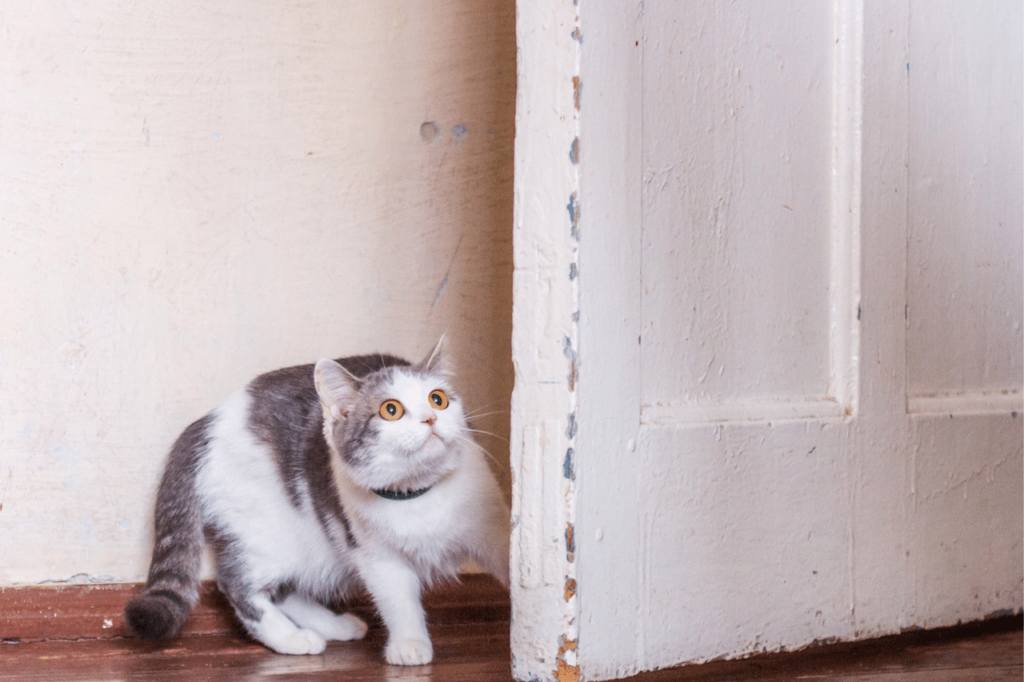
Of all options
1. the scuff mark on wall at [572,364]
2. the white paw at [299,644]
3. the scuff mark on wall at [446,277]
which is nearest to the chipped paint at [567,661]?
the scuff mark on wall at [572,364]

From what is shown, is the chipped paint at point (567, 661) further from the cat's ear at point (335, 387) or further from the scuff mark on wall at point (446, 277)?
the scuff mark on wall at point (446, 277)

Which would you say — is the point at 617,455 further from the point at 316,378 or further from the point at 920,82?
the point at 920,82

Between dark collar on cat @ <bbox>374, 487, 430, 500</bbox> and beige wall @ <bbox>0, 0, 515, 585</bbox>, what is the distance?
35 centimetres

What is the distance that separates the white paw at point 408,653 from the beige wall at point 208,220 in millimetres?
417

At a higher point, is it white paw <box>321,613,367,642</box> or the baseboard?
the baseboard

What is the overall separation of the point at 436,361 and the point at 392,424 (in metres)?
0.15

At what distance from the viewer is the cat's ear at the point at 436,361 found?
1.33 m

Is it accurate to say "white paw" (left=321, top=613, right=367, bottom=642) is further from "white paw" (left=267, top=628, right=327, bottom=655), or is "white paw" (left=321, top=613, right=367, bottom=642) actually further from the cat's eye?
the cat's eye

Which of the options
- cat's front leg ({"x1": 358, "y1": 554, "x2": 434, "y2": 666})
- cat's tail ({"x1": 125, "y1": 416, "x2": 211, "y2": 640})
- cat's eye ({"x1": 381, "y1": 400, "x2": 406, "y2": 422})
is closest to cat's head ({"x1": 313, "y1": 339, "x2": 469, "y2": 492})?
cat's eye ({"x1": 381, "y1": 400, "x2": 406, "y2": 422})

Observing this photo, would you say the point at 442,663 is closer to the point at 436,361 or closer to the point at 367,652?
the point at 367,652

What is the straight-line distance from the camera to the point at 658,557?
107 centimetres

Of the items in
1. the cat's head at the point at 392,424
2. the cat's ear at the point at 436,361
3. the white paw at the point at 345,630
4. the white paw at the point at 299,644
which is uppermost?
the cat's ear at the point at 436,361

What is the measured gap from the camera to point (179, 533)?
55.6 inches

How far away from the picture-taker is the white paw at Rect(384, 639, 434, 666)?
1.27 meters
